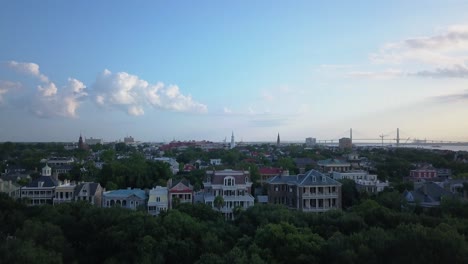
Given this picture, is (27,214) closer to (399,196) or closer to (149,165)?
(149,165)

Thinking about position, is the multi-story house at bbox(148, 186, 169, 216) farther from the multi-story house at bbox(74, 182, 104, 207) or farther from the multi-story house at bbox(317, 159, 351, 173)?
the multi-story house at bbox(317, 159, 351, 173)

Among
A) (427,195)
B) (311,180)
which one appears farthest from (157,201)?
(427,195)

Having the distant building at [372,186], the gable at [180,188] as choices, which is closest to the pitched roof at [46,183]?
the gable at [180,188]

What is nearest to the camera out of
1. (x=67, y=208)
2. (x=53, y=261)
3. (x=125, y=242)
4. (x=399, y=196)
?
(x=53, y=261)

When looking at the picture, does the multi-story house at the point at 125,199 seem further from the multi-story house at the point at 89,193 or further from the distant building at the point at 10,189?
the distant building at the point at 10,189

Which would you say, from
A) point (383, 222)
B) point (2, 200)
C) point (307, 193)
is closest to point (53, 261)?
point (2, 200)
